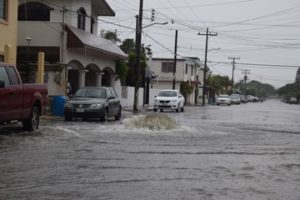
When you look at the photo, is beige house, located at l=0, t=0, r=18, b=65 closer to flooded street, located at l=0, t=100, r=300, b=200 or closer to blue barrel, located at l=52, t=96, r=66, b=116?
blue barrel, located at l=52, t=96, r=66, b=116

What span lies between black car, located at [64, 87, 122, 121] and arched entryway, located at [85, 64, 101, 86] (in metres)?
12.2

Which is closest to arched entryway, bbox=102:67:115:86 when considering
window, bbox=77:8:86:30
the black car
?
window, bbox=77:8:86:30

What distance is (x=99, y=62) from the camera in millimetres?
40188

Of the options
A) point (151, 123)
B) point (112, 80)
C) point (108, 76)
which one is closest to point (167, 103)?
point (112, 80)

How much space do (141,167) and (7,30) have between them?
54.6ft

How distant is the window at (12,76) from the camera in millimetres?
16172

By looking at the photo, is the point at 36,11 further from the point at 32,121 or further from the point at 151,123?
the point at 32,121

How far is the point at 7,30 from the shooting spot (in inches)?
1043

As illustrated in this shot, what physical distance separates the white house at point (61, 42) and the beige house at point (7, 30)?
168 inches

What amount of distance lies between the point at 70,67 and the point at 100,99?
9.89 meters

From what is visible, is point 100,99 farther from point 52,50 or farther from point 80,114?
point 52,50

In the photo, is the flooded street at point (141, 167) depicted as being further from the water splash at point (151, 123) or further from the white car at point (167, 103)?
the white car at point (167, 103)

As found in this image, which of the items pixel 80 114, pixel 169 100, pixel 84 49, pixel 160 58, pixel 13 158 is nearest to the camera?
pixel 13 158

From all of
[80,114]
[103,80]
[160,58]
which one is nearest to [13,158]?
[80,114]
